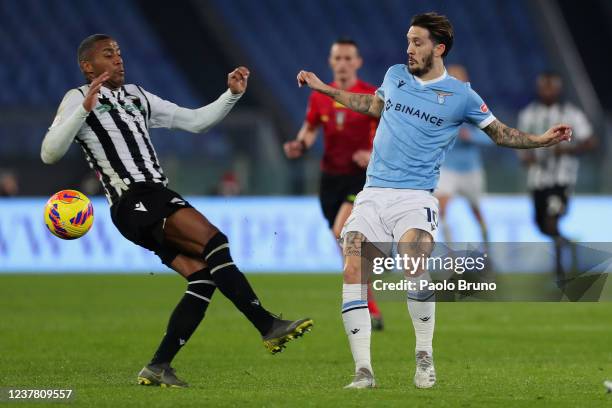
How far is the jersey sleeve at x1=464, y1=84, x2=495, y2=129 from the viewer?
6.95m

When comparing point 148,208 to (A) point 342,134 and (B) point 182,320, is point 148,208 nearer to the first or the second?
(B) point 182,320

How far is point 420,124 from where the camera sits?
22.8ft

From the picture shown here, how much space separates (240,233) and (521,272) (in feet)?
13.8

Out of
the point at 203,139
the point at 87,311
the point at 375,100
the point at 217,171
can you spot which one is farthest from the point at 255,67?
the point at 375,100

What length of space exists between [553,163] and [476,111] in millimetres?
9409

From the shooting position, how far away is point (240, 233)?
18.5 m

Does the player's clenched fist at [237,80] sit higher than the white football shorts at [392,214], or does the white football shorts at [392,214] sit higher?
the player's clenched fist at [237,80]

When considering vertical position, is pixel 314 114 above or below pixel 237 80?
above

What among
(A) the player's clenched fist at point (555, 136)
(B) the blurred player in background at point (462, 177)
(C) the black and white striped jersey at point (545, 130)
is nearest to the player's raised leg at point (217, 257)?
(A) the player's clenched fist at point (555, 136)

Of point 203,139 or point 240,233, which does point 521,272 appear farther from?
point 203,139

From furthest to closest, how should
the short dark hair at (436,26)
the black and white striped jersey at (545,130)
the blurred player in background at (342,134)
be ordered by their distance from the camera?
1. the black and white striped jersey at (545,130)
2. the blurred player in background at (342,134)
3. the short dark hair at (436,26)

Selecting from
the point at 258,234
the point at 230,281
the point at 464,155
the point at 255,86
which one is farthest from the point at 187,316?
the point at 255,86

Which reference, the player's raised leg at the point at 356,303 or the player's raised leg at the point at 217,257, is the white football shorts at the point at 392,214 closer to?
the player's raised leg at the point at 356,303

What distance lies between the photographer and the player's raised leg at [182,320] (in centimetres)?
703
